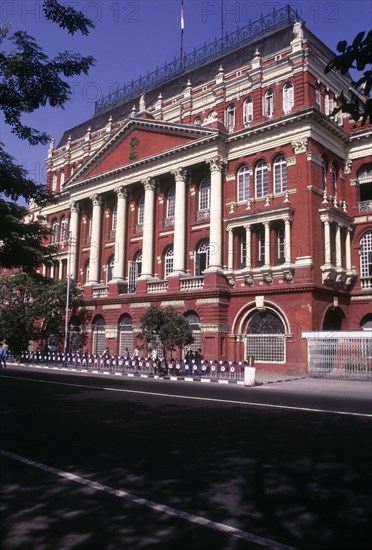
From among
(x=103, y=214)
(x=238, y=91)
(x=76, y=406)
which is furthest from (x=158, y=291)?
(x=76, y=406)

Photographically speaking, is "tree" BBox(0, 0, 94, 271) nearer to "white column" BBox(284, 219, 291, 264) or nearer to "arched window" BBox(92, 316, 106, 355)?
"white column" BBox(284, 219, 291, 264)

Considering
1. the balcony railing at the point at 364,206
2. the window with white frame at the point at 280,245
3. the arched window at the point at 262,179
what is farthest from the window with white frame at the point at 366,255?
the arched window at the point at 262,179

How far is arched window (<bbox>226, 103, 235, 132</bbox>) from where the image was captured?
116 ft

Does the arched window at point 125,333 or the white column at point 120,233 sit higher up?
the white column at point 120,233

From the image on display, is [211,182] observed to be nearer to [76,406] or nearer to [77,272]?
[77,272]

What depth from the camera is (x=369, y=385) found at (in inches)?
893

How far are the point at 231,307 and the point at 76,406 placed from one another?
19.0 metres

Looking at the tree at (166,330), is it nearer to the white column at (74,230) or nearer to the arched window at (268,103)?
the arched window at (268,103)

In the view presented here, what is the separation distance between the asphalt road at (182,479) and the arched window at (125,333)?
24.0 m

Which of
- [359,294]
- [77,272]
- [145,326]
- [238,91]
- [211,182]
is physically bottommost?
[145,326]

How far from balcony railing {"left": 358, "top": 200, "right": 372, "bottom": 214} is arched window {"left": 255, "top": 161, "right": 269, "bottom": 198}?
21.0ft

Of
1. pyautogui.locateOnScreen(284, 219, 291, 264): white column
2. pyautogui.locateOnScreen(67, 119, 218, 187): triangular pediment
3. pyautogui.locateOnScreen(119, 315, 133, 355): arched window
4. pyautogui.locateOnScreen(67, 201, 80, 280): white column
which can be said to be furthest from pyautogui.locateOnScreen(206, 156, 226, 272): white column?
pyautogui.locateOnScreen(67, 201, 80, 280): white column

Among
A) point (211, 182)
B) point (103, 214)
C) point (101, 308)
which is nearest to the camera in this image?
point (211, 182)

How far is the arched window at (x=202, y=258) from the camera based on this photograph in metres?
34.3
